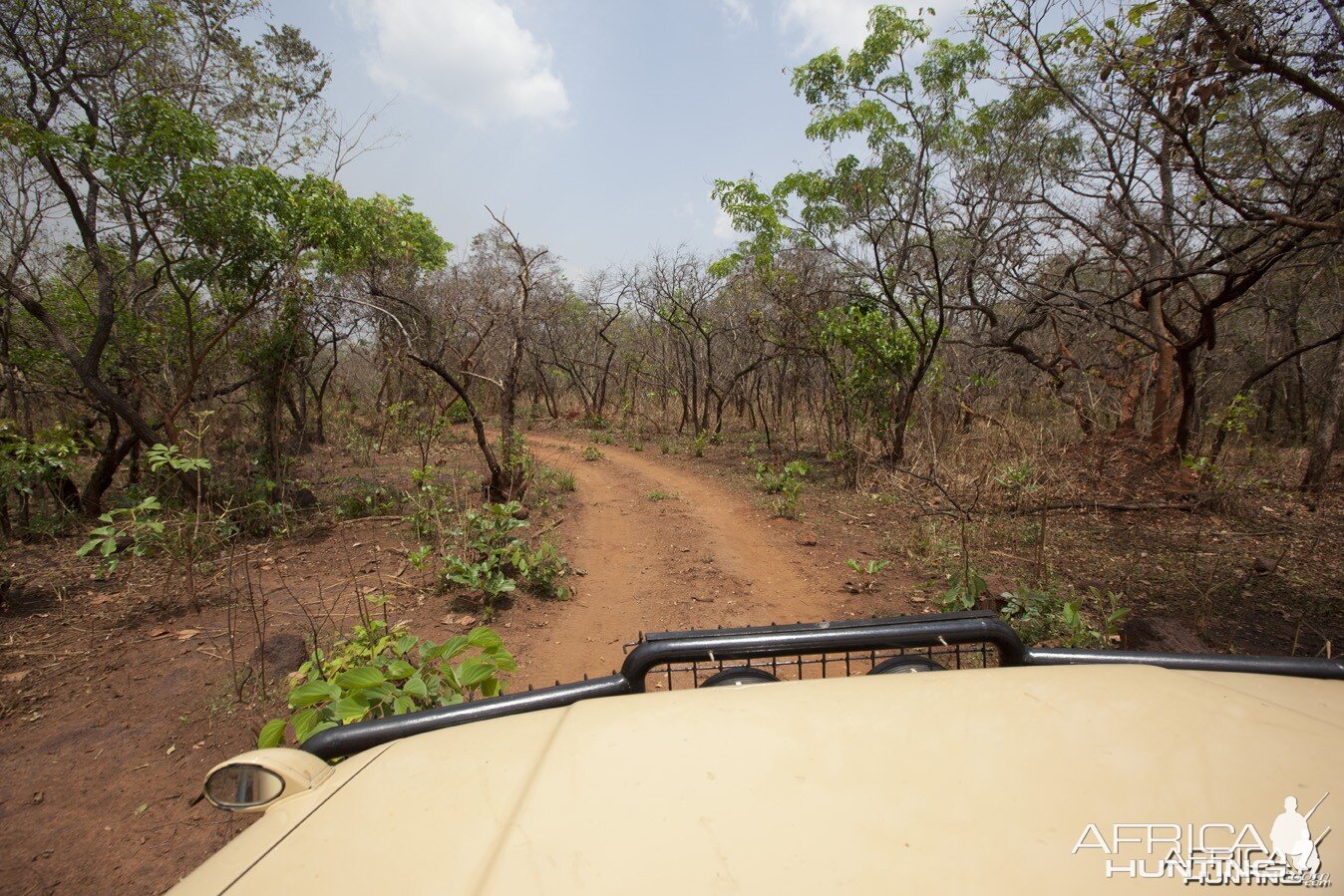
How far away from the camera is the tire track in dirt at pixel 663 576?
452 cm

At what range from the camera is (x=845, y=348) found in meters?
9.36

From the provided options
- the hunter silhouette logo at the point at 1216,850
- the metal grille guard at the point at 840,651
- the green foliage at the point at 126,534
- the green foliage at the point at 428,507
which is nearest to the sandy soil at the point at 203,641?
the green foliage at the point at 428,507

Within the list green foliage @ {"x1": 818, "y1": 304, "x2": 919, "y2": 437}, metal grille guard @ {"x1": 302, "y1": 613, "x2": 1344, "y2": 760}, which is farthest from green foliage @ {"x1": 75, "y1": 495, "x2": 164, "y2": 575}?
green foliage @ {"x1": 818, "y1": 304, "x2": 919, "y2": 437}

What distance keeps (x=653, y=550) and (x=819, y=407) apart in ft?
25.9

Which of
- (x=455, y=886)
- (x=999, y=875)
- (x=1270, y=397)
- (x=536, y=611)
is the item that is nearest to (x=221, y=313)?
(x=536, y=611)

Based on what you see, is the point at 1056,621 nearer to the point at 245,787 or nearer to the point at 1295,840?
the point at 1295,840

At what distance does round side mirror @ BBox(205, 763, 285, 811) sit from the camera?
867 millimetres

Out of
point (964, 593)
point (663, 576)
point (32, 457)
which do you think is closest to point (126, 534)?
point (32, 457)

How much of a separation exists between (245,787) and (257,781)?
0.02m

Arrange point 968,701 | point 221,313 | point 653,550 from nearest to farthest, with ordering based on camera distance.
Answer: point 968,701 → point 653,550 → point 221,313

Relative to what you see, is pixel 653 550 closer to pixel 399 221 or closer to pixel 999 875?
pixel 999 875

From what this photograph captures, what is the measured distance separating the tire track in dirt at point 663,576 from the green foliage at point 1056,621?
1.46 m

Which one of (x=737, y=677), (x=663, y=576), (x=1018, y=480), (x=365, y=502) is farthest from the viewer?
(x=365, y=502)

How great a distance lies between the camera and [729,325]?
14.9m
